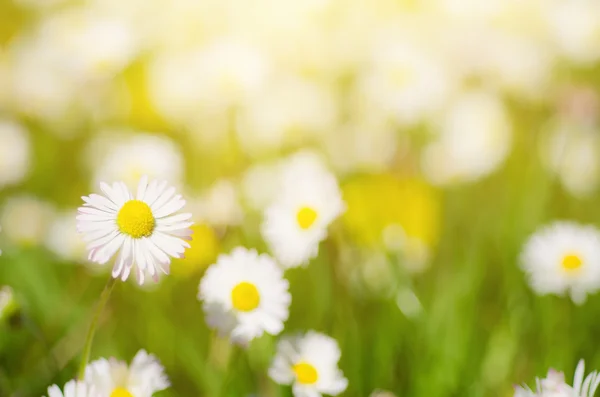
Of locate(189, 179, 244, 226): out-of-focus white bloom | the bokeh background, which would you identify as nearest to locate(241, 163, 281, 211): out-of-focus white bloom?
the bokeh background

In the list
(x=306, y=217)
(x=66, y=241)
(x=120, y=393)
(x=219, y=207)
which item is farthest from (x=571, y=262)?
(x=66, y=241)

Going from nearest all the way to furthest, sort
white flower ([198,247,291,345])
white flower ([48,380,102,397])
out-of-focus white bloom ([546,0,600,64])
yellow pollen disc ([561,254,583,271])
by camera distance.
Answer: white flower ([48,380,102,397]) → white flower ([198,247,291,345]) → yellow pollen disc ([561,254,583,271]) → out-of-focus white bloom ([546,0,600,64])

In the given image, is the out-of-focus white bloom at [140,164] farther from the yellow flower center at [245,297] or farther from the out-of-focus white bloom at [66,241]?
the yellow flower center at [245,297]

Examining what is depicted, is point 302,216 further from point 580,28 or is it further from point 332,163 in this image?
point 580,28

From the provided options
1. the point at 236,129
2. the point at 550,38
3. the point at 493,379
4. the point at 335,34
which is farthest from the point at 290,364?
the point at 550,38

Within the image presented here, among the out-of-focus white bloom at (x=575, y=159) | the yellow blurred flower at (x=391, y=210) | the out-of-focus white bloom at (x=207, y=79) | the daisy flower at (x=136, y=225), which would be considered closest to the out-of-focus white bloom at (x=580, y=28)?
the out-of-focus white bloom at (x=575, y=159)

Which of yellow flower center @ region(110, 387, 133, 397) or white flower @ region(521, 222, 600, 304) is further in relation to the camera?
white flower @ region(521, 222, 600, 304)

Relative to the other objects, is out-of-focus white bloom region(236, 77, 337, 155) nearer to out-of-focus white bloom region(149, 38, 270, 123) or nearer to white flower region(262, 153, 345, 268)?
out-of-focus white bloom region(149, 38, 270, 123)

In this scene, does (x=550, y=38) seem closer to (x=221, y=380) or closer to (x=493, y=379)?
(x=493, y=379)
